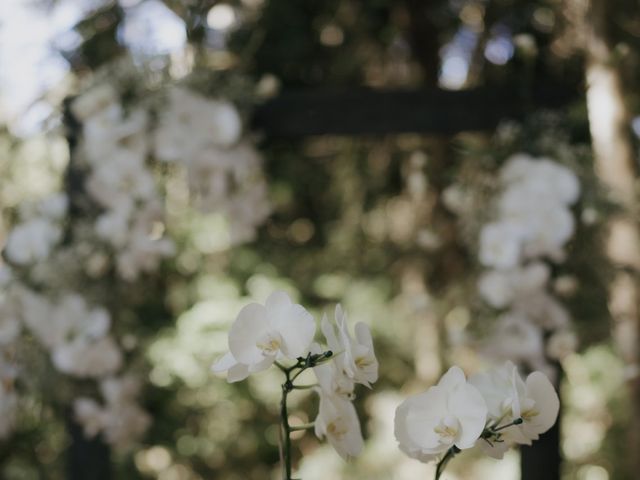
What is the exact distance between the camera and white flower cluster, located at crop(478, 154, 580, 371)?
150cm

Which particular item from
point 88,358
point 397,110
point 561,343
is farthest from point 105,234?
point 561,343

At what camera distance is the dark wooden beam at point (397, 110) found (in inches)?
65.6

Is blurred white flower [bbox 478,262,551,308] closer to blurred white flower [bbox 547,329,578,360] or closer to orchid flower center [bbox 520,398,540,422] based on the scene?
blurred white flower [bbox 547,329,578,360]

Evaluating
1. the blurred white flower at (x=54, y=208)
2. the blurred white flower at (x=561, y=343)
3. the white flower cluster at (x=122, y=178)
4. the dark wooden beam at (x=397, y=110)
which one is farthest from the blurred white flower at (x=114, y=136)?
the blurred white flower at (x=561, y=343)

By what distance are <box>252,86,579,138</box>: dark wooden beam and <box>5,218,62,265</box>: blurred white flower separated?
49cm

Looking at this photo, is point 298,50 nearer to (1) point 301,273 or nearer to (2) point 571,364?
(1) point 301,273

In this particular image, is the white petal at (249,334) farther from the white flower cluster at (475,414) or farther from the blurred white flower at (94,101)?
the blurred white flower at (94,101)

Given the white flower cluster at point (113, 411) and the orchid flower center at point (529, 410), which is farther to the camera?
the white flower cluster at point (113, 411)

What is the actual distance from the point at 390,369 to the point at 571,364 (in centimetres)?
69

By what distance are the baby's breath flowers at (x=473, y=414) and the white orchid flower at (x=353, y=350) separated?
0.04 metres

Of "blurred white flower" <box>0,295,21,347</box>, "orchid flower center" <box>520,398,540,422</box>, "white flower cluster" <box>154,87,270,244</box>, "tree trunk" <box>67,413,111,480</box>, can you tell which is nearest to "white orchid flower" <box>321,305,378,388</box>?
"orchid flower center" <box>520,398,540,422</box>

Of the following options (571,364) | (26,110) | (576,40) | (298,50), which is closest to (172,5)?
(26,110)

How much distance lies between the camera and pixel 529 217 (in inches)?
59.2

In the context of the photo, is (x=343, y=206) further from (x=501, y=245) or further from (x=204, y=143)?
(x=501, y=245)
